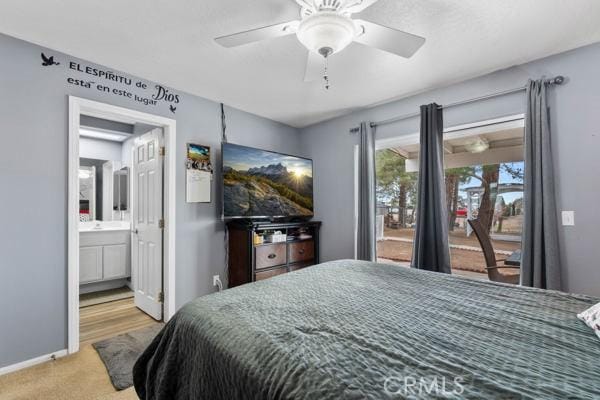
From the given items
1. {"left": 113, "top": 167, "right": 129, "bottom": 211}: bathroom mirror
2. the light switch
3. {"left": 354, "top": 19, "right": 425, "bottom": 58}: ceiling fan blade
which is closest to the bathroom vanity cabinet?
{"left": 113, "top": 167, "right": 129, "bottom": 211}: bathroom mirror

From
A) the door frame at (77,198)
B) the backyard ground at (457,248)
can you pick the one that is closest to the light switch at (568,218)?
the backyard ground at (457,248)

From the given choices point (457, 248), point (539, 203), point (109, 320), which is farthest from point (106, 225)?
point (539, 203)

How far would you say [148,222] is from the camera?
3.10 metres

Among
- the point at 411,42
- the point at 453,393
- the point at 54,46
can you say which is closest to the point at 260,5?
the point at 411,42

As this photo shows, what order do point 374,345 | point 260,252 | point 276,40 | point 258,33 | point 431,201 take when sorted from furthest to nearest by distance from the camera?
point 260,252 < point 431,201 < point 276,40 < point 258,33 < point 374,345

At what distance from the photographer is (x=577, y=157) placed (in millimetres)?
2092

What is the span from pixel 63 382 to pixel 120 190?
10.2 feet

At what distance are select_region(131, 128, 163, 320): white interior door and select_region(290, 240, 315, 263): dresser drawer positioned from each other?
57.7 inches

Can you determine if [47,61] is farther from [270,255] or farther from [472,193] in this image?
[472,193]

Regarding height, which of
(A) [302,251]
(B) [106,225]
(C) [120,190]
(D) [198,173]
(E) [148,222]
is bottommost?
(A) [302,251]

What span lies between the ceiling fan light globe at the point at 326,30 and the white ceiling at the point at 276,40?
37 cm

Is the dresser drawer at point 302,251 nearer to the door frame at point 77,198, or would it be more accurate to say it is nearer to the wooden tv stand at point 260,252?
the wooden tv stand at point 260,252

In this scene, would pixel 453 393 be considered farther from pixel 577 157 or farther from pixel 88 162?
pixel 88 162

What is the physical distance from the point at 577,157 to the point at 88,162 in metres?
5.74
